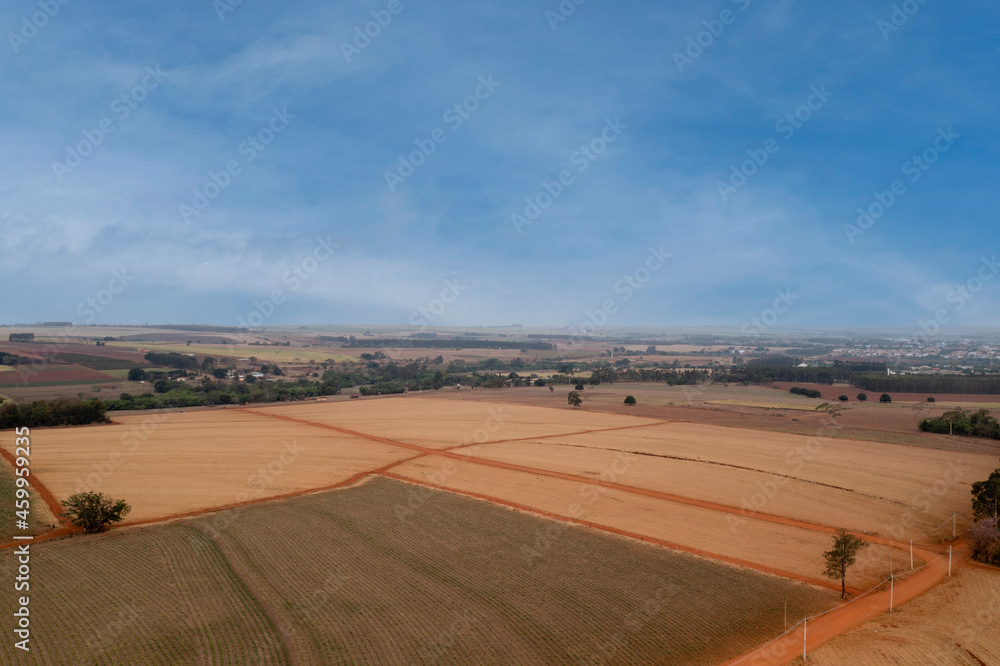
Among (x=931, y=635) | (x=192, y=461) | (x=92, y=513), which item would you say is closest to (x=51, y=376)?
(x=192, y=461)

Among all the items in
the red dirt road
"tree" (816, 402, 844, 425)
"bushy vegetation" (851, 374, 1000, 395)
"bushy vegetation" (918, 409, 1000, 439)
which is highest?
"bushy vegetation" (851, 374, 1000, 395)

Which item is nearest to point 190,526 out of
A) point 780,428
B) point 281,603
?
point 281,603

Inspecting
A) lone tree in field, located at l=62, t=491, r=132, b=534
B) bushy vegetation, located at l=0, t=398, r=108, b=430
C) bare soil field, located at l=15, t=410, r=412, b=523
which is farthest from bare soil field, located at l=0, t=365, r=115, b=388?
lone tree in field, located at l=62, t=491, r=132, b=534

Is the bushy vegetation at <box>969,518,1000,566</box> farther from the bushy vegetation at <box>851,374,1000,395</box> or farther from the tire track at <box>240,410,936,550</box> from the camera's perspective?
the bushy vegetation at <box>851,374,1000,395</box>

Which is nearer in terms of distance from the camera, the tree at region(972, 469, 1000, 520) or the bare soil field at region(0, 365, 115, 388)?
the tree at region(972, 469, 1000, 520)

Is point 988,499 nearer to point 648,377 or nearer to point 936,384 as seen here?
point 936,384

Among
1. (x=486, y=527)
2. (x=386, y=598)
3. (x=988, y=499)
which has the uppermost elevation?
(x=988, y=499)

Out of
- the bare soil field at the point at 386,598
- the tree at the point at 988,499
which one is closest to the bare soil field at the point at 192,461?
the bare soil field at the point at 386,598
